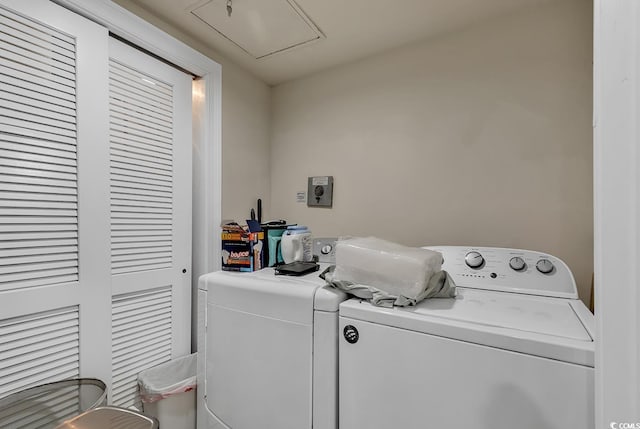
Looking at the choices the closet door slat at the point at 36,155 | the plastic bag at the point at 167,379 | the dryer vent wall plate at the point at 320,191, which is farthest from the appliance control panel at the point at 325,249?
the closet door slat at the point at 36,155

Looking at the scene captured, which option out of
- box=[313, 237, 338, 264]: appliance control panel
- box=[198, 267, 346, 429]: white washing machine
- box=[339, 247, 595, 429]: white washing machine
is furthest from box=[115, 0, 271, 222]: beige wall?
box=[339, 247, 595, 429]: white washing machine

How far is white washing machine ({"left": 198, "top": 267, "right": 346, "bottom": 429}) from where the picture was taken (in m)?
0.89

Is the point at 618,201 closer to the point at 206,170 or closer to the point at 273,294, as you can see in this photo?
the point at 273,294

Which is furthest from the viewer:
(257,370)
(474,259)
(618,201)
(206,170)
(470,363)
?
(206,170)

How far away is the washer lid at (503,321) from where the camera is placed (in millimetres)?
627

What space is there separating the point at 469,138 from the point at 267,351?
1367 millimetres

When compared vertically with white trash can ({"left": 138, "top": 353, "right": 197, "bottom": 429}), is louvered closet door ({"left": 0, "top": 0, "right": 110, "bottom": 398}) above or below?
above

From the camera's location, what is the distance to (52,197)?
112 centimetres

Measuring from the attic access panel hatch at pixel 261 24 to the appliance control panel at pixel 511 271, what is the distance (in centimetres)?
133

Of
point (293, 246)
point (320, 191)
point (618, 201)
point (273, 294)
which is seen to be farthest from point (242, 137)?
point (618, 201)

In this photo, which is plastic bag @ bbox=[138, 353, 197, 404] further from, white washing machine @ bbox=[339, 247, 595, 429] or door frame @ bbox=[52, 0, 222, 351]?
white washing machine @ bbox=[339, 247, 595, 429]

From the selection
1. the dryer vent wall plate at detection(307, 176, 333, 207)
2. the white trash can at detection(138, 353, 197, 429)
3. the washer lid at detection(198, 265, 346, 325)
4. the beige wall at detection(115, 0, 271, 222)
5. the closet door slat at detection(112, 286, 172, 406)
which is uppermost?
the beige wall at detection(115, 0, 271, 222)

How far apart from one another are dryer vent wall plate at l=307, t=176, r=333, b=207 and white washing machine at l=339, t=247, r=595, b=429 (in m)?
1.06

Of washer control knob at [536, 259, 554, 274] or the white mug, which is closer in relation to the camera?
washer control knob at [536, 259, 554, 274]
